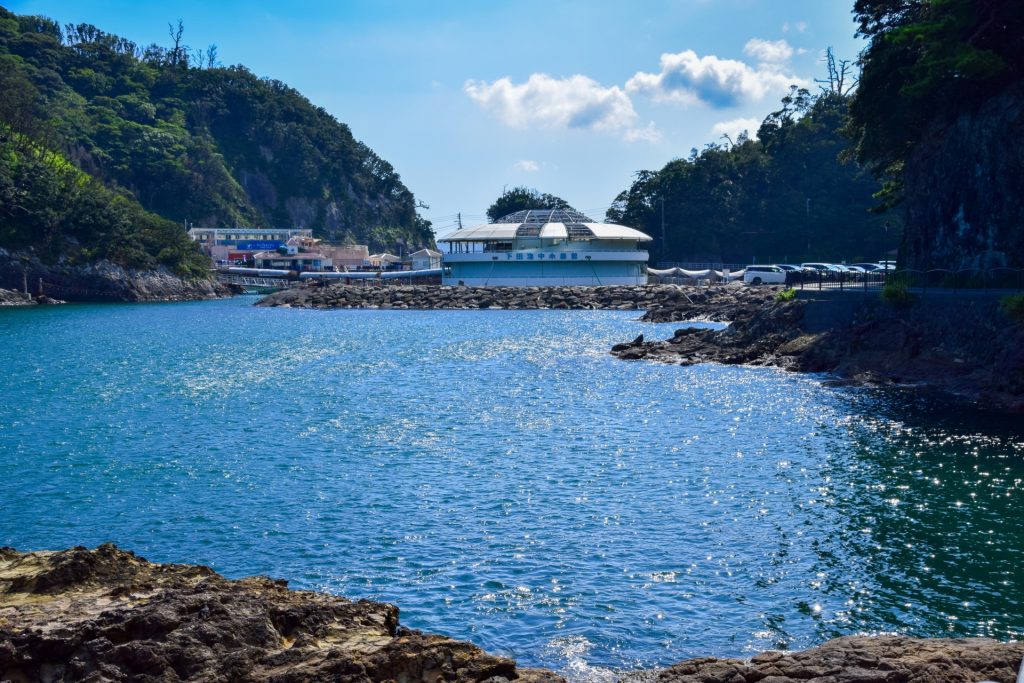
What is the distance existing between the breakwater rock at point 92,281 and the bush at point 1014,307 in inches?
3669

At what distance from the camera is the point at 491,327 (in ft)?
224

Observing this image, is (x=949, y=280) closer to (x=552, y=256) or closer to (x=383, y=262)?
(x=552, y=256)

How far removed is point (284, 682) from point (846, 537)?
11.3 meters

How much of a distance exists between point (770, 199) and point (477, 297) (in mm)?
48216

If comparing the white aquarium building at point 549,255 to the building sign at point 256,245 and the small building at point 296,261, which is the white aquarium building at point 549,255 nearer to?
the small building at point 296,261

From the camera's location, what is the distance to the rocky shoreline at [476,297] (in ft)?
294

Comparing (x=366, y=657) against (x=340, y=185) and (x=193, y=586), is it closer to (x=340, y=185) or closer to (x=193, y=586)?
(x=193, y=586)

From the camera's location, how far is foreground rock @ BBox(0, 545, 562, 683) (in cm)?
848

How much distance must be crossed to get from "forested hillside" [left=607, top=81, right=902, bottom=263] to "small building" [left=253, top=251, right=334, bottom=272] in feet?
141

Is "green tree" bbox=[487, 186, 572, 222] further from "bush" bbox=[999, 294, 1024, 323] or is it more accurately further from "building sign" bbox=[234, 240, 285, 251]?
"bush" bbox=[999, 294, 1024, 323]

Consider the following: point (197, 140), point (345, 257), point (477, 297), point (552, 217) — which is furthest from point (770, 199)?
point (197, 140)

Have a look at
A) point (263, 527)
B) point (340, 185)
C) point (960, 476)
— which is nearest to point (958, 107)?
point (960, 476)

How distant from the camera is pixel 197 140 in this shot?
549 feet

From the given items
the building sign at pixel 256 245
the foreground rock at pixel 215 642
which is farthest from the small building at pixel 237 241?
the foreground rock at pixel 215 642
